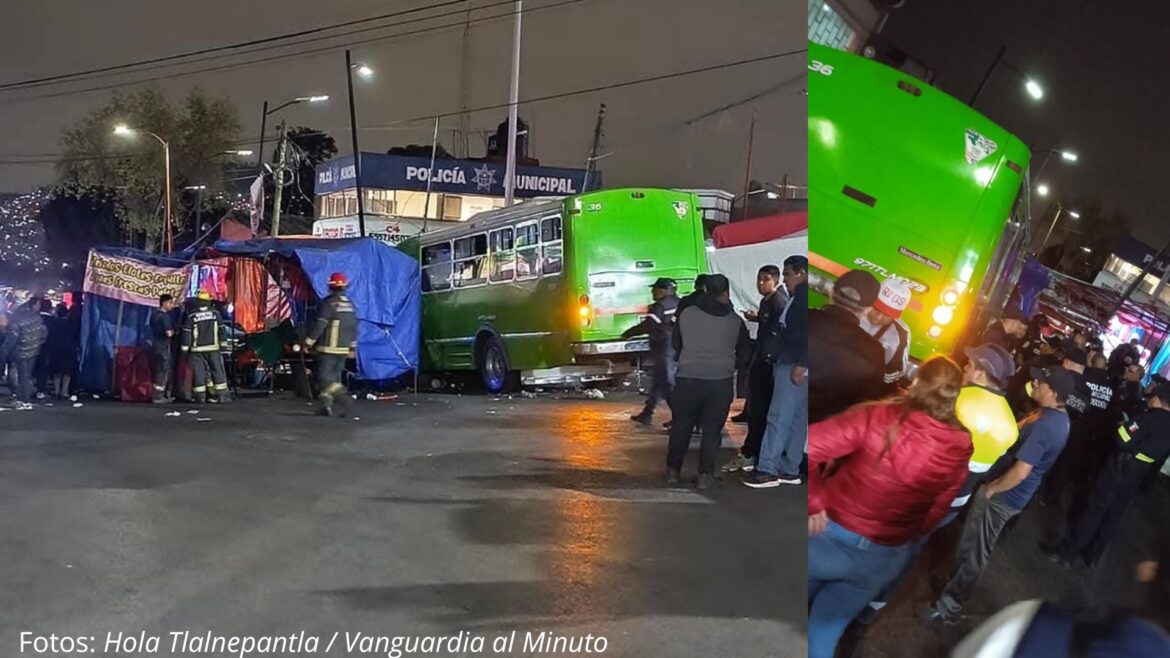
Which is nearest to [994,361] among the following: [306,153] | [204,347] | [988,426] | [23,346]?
[988,426]

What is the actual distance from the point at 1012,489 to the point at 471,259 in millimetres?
1523

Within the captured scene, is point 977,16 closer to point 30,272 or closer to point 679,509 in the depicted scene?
point 679,509

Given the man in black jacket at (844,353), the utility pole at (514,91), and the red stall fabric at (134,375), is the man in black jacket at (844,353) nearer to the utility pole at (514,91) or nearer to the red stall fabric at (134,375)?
the utility pole at (514,91)

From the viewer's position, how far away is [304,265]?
3039 millimetres

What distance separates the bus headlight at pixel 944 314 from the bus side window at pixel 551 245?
1006 millimetres

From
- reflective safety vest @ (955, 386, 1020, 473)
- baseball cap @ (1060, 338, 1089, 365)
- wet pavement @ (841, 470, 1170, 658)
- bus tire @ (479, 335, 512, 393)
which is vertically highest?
baseball cap @ (1060, 338, 1089, 365)

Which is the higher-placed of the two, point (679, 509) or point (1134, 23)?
point (1134, 23)

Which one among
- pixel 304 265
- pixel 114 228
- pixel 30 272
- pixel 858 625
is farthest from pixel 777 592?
pixel 304 265

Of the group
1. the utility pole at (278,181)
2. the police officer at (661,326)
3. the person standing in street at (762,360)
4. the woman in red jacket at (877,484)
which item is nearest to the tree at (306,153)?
the utility pole at (278,181)

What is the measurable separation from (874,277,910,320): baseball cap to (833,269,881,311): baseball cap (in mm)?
11

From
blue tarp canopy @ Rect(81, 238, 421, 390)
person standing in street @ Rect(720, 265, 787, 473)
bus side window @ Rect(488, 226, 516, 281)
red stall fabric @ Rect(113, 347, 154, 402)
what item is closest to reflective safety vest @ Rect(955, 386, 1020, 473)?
person standing in street @ Rect(720, 265, 787, 473)

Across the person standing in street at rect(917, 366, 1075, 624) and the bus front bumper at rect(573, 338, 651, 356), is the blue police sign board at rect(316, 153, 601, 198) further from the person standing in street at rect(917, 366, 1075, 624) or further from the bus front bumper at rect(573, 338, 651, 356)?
the person standing in street at rect(917, 366, 1075, 624)

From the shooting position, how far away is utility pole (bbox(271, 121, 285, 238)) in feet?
5.76

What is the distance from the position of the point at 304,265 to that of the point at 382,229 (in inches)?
46.3
